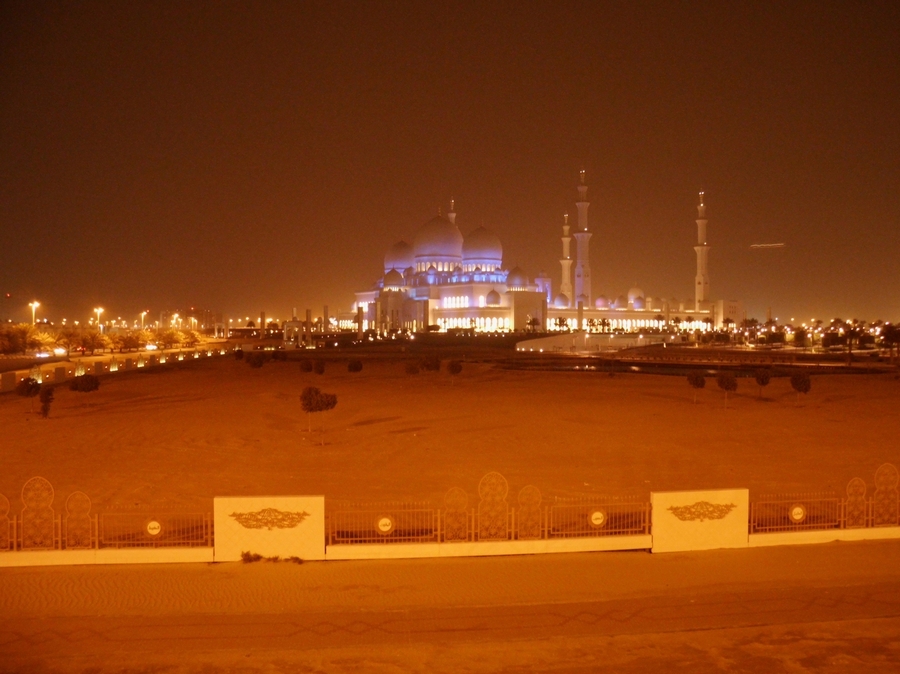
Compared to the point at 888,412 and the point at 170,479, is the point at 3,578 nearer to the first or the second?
the point at 170,479

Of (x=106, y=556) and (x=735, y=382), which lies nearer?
(x=106, y=556)

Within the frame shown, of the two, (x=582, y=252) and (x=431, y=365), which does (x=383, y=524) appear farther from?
(x=582, y=252)

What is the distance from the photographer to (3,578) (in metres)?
8.52

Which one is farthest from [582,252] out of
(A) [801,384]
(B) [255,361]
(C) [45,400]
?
(C) [45,400]

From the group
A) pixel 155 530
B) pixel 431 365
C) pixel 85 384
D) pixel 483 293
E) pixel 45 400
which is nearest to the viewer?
pixel 155 530

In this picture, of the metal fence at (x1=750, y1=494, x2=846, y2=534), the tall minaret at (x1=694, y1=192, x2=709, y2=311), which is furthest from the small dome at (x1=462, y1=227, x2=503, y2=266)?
the metal fence at (x1=750, y1=494, x2=846, y2=534)

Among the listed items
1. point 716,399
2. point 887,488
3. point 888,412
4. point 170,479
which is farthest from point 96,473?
point 888,412

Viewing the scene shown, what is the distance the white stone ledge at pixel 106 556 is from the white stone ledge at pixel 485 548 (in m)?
1.50

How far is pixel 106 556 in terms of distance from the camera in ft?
29.2

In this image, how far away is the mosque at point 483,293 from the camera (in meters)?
77.4

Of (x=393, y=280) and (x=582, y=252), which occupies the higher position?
(x=582, y=252)

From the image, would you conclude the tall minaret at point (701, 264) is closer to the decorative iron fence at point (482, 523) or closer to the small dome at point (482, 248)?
the small dome at point (482, 248)

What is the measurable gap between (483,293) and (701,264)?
31.0 m

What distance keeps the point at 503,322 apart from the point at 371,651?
70003 millimetres
